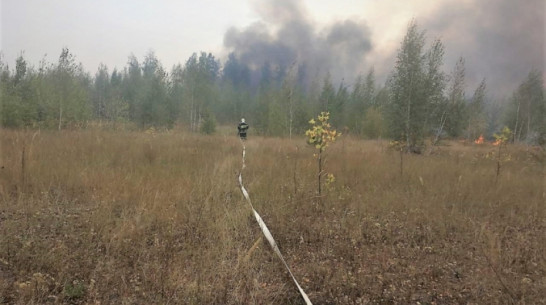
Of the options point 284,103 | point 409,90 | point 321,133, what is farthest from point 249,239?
point 284,103

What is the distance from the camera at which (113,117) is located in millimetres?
23062

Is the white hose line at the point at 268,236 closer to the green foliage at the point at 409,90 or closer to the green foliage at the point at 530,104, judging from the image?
the green foliage at the point at 409,90

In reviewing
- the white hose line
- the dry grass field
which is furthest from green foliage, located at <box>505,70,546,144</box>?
the white hose line

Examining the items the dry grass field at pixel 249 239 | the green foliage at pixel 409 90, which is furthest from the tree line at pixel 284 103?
the dry grass field at pixel 249 239

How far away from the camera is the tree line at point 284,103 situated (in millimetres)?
14008

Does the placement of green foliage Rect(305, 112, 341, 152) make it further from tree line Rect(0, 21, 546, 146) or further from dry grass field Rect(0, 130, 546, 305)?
tree line Rect(0, 21, 546, 146)

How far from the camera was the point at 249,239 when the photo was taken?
3.46 meters

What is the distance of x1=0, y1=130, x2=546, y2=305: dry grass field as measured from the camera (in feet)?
8.41

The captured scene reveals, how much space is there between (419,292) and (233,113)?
44.7m

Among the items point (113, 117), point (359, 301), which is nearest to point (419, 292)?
point (359, 301)

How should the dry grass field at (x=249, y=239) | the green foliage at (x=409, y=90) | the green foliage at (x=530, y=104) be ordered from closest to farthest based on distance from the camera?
the dry grass field at (x=249, y=239) < the green foliage at (x=409, y=90) < the green foliage at (x=530, y=104)

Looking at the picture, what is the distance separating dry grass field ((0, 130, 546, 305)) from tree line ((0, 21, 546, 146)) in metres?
9.21

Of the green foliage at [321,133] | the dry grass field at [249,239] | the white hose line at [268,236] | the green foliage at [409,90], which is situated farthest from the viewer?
the green foliage at [409,90]

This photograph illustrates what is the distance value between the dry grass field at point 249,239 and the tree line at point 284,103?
921 cm
